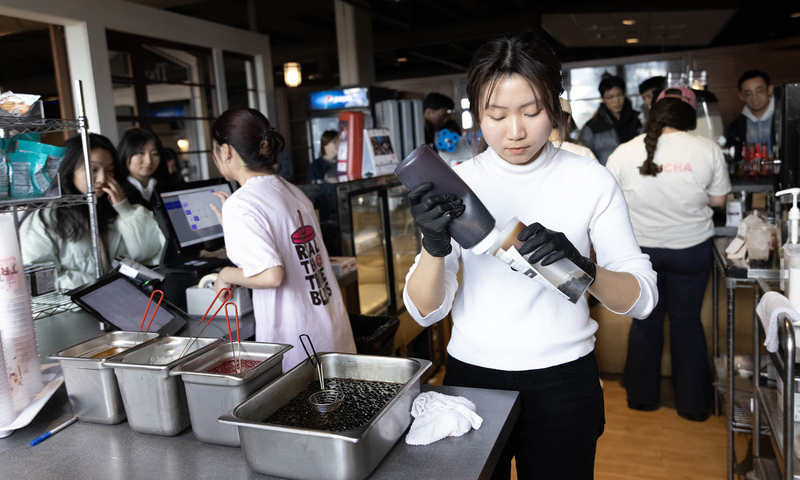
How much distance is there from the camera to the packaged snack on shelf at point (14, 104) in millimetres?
1688

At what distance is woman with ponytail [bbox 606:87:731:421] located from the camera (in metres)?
3.13

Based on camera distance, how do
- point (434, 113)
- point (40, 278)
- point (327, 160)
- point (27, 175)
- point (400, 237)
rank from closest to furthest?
1. point (27, 175)
2. point (40, 278)
3. point (400, 237)
4. point (434, 113)
5. point (327, 160)

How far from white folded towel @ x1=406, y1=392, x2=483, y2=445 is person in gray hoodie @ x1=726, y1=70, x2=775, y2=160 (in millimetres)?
4407

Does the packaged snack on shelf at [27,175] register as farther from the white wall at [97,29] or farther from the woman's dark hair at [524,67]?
the white wall at [97,29]

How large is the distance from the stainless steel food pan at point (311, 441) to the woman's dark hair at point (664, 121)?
7.89 ft

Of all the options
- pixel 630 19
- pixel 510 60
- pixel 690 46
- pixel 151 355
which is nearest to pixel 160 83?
pixel 151 355

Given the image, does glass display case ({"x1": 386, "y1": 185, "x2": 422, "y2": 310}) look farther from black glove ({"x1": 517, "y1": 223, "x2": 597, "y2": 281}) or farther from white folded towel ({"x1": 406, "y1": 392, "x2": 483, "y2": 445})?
black glove ({"x1": 517, "y1": 223, "x2": 597, "y2": 281})

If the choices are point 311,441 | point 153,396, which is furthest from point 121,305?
point 311,441

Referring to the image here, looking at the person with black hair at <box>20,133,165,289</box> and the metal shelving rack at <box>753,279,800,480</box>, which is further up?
the person with black hair at <box>20,133,165,289</box>

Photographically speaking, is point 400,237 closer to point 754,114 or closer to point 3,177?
point 3,177

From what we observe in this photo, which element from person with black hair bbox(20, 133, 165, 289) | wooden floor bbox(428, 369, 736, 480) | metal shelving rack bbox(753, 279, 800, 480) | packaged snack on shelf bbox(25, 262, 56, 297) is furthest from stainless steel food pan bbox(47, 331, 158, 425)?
wooden floor bbox(428, 369, 736, 480)

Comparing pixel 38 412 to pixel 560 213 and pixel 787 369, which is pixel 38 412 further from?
pixel 787 369

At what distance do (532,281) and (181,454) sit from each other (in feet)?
2.62

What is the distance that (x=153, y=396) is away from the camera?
4.15 feet
